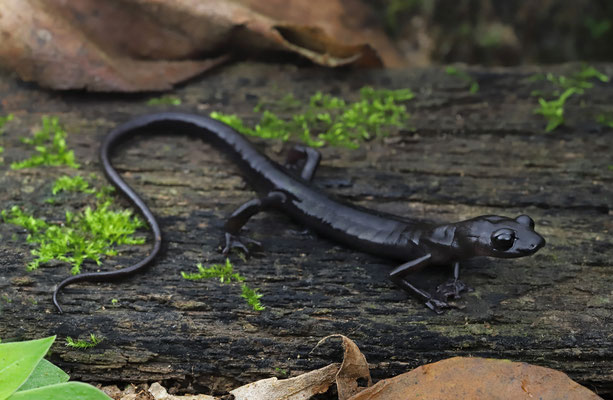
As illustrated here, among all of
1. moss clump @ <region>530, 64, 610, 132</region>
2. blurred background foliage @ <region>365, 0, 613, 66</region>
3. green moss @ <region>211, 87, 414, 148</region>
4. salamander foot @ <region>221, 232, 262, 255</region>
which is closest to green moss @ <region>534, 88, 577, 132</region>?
moss clump @ <region>530, 64, 610, 132</region>

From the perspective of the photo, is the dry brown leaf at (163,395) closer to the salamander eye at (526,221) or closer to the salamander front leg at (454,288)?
the salamander front leg at (454,288)

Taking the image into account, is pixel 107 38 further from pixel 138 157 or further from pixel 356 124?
pixel 356 124

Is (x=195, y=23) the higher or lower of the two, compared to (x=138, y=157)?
higher

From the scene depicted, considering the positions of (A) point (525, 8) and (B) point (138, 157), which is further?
(A) point (525, 8)

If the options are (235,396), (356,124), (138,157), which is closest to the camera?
(235,396)

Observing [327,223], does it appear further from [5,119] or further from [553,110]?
[5,119]

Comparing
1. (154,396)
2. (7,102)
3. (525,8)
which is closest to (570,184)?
(525,8)

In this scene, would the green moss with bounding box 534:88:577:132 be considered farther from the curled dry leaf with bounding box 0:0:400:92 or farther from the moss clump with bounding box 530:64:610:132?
the curled dry leaf with bounding box 0:0:400:92

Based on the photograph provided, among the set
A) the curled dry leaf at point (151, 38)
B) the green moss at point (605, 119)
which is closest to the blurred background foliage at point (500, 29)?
the curled dry leaf at point (151, 38)
